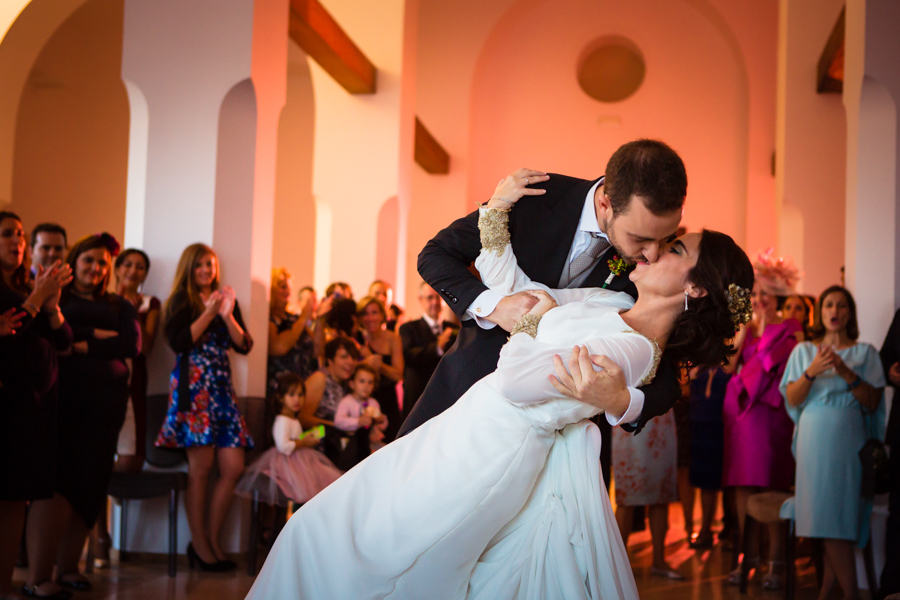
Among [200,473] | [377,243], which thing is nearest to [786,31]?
[377,243]

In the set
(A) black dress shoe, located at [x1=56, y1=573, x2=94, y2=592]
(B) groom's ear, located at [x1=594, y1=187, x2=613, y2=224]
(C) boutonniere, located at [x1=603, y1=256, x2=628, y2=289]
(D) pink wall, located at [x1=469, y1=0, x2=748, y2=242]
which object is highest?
(D) pink wall, located at [x1=469, y1=0, x2=748, y2=242]

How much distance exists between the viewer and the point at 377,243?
8734mm

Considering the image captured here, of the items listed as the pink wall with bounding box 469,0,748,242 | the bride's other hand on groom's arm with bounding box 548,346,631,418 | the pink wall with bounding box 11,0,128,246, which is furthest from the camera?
the pink wall with bounding box 469,0,748,242

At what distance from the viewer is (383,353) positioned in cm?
668

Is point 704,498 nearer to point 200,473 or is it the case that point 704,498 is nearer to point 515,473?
point 200,473

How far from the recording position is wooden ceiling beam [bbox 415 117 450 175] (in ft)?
32.6

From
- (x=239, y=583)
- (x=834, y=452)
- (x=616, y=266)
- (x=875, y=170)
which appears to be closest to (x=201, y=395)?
(x=239, y=583)

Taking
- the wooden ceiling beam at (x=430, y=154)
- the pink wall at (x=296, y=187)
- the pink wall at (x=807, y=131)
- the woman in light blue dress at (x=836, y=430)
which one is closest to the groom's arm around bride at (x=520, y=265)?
the woman in light blue dress at (x=836, y=430)

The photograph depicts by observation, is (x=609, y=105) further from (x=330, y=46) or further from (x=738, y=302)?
(x=738, y=302)

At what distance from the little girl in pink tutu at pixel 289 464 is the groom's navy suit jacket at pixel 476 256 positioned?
104 inches

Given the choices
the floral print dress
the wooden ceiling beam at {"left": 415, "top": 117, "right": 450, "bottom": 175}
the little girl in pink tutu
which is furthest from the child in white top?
the wooden ceiling beam at {"left": 415, "top": 117, "right": 450, "bottom": 175}

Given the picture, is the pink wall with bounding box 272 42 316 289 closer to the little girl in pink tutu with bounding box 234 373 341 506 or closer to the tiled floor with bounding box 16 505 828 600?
the little girl in pink tutu with bounding box 234 373 341 506

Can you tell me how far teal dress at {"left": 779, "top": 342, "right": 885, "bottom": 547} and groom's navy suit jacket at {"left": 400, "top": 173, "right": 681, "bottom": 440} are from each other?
266 cm

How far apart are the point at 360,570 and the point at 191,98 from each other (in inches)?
159
